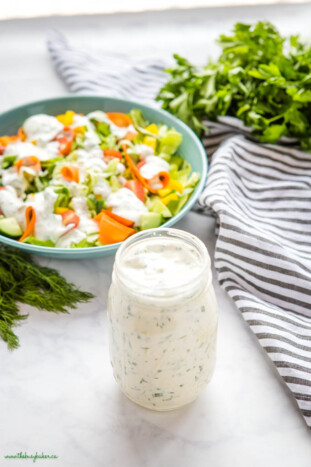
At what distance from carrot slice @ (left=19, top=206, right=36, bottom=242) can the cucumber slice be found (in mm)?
16

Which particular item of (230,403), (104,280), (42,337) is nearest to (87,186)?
(104,280)

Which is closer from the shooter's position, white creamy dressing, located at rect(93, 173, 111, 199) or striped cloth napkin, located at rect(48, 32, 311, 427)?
striped cloth napkin, located at rect(48, 32, 311, 427)

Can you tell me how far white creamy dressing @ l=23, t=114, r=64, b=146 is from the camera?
149 cm

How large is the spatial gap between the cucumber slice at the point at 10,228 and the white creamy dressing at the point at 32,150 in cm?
21

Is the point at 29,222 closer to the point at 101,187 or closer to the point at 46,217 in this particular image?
the point at 46,217

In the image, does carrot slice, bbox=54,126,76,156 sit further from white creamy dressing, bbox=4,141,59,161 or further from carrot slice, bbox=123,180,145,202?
carrot slice, bbox=123,180,145,202

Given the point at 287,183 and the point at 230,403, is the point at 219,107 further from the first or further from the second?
the point at 230,403

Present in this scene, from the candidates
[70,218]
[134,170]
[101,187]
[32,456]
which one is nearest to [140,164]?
[134,170]

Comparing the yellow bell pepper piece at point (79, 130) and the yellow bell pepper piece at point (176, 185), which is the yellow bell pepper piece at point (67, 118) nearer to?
the yellow bell pepper piece at point (79, 130)

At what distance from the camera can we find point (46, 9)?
7.22ft

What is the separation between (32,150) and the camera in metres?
1.45

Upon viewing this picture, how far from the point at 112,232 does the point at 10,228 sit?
0.77 ft

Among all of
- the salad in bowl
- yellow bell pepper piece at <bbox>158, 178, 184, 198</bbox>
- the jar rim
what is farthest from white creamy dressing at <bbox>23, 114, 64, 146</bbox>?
the jar rim

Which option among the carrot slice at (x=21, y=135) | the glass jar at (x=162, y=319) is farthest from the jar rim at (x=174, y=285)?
the carrot slice at (x=21, y=135)
